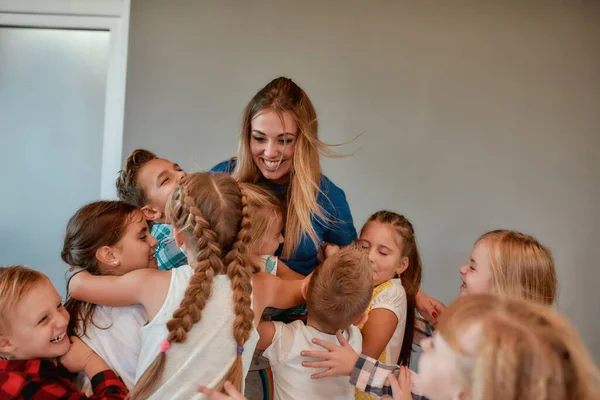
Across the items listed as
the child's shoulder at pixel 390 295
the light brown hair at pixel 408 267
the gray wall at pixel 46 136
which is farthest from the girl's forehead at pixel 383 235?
the gray wall at pixel 46 136

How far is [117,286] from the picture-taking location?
1236 millimetres

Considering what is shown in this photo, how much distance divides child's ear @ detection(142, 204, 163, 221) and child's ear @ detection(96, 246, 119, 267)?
34cm

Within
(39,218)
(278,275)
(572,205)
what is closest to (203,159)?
(39,218)

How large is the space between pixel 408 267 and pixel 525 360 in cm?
109

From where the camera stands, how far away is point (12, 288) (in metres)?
1.17

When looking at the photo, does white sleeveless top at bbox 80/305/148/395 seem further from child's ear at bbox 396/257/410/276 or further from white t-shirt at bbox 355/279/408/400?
child's ear at bbox 396/257/410/276

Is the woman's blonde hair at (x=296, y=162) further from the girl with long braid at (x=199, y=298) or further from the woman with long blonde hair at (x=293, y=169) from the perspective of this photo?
the girl with long braid at (x=199, y=298)

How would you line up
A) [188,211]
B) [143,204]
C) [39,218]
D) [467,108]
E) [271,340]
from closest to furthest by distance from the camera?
[188,211], [271,340], [143,204], [467,108], [39,218]

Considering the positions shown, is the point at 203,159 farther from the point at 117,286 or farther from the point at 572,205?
the point at 572,205

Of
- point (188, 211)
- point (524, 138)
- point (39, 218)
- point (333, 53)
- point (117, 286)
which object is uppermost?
point (333, 53)

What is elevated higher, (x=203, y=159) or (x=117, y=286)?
(x=203, y=159)

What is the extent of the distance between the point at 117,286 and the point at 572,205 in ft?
6.87

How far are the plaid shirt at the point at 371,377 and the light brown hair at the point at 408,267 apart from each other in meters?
0.53

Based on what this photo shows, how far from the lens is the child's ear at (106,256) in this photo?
132 cm
